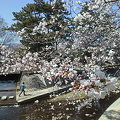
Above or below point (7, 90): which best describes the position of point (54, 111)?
below

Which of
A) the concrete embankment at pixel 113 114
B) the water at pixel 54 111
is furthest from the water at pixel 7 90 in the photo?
the concrete embankment at pixel 113 114

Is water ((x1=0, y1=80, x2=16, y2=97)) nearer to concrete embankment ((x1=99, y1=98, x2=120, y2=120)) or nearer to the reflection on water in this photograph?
the reflection on water

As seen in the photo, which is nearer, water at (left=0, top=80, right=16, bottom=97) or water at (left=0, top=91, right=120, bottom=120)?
water at (left=0, top=91, right=120, bottom=120)

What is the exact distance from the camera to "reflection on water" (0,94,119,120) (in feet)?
32.3

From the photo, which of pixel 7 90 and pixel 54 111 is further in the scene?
pixel 7 90

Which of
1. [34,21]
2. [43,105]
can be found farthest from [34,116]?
[34,21]

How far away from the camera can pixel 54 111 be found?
1109cm

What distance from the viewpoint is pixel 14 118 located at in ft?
35.8

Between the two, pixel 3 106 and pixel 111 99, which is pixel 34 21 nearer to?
pixel 3 106

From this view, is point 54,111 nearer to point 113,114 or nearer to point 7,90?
point 113,114

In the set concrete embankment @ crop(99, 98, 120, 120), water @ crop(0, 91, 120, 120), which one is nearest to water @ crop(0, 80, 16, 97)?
water @ crop(0, 91, 120, 120)

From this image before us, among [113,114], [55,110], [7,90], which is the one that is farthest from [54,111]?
[7,90]

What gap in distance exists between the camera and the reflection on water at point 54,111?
9.85m

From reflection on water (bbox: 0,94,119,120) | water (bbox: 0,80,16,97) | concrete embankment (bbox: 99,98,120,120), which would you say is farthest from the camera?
water (bbox: 0,80,16,97)
